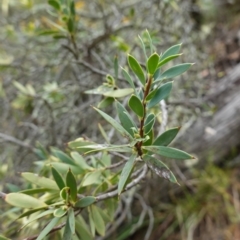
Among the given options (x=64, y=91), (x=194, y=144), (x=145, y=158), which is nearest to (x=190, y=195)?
(x=194, y=144)

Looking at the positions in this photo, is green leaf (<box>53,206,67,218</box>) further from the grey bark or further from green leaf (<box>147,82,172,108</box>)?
the grey bark

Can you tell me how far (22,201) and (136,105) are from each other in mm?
238

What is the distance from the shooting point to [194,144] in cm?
145

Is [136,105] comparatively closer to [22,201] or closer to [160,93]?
[160,93]

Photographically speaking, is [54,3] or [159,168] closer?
[159,168]

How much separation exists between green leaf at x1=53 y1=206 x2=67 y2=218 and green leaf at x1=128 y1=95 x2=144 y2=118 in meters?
0.19

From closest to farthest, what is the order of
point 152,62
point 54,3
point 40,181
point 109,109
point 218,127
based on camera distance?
point 152,62
point 40,181
point 54,3
point 109,109
point 218,127

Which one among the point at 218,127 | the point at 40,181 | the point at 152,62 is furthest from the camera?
the point at 218,127

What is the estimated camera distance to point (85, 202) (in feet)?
1.90

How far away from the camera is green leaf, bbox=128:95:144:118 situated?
0.50 metres

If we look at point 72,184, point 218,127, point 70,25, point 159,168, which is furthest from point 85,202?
point 218,127

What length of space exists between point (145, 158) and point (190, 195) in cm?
108

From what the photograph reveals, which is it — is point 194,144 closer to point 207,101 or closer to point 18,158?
point 207,101

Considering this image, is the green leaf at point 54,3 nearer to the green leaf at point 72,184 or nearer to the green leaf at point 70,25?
the green leaf at point 70,25
